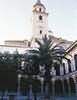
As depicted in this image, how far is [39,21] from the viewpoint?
1591 inches

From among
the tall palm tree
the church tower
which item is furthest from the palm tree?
the church tower

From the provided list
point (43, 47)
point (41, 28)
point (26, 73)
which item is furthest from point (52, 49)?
point (41, 28)

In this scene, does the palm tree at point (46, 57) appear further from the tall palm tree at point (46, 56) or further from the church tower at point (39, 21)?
the church tower at point (39, 21)

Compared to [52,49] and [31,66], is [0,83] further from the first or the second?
[52,49]

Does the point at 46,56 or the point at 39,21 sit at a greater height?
the point at 39,21

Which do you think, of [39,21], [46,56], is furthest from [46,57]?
[39,21]

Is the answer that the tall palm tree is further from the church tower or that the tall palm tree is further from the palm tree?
the church tower

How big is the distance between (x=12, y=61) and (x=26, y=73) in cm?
259

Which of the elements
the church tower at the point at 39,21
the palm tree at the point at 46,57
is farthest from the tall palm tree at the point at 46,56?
the church tower at the point at 39,21

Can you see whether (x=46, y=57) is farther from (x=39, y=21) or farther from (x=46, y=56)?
(x=39, y=21)

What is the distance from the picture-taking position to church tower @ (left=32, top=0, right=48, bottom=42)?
129 feet

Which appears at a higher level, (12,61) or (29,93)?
(12,61)

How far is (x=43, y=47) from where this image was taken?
19.9 m

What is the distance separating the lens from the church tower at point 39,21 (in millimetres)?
39350
